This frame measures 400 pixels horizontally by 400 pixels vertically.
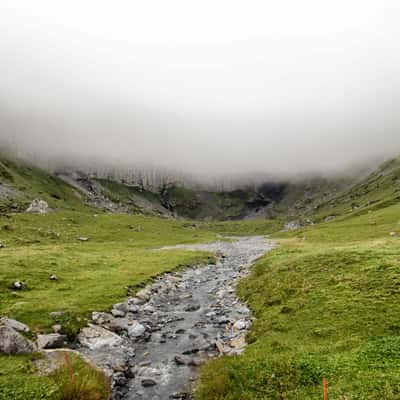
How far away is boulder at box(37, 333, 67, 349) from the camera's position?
17.6 meters

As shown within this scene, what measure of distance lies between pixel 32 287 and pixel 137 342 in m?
16.2

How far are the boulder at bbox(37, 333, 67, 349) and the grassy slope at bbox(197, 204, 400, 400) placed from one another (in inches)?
377

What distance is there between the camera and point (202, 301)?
102 feet

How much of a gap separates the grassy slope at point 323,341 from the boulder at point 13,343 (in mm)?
9829

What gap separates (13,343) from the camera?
16.0 meters

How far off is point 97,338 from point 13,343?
5451 mm

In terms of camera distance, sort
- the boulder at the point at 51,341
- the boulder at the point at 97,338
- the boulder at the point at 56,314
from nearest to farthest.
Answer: the boulder at the point at 51,341, the boulder at the point at 97,338, the boulder at the point at 56,314

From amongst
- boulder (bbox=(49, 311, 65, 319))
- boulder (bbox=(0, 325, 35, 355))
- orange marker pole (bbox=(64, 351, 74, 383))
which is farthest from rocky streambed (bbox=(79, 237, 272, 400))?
boulder (bbox=(0, 325, 35, 355))

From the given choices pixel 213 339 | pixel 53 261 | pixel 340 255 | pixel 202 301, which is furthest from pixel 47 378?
pixel 53 261

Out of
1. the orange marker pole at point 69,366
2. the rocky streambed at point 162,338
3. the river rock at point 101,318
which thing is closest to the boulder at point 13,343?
the orange marker pole at point 69,366

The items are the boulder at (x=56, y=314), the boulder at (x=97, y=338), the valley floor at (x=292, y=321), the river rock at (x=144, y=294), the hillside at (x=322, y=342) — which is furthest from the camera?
the river rock at (x=144, y=294)

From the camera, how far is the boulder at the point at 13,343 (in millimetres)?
15797

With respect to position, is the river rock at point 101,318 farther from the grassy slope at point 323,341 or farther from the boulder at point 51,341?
the grassy slope at point 323,341

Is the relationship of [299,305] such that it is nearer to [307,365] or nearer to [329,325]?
[329,325]
